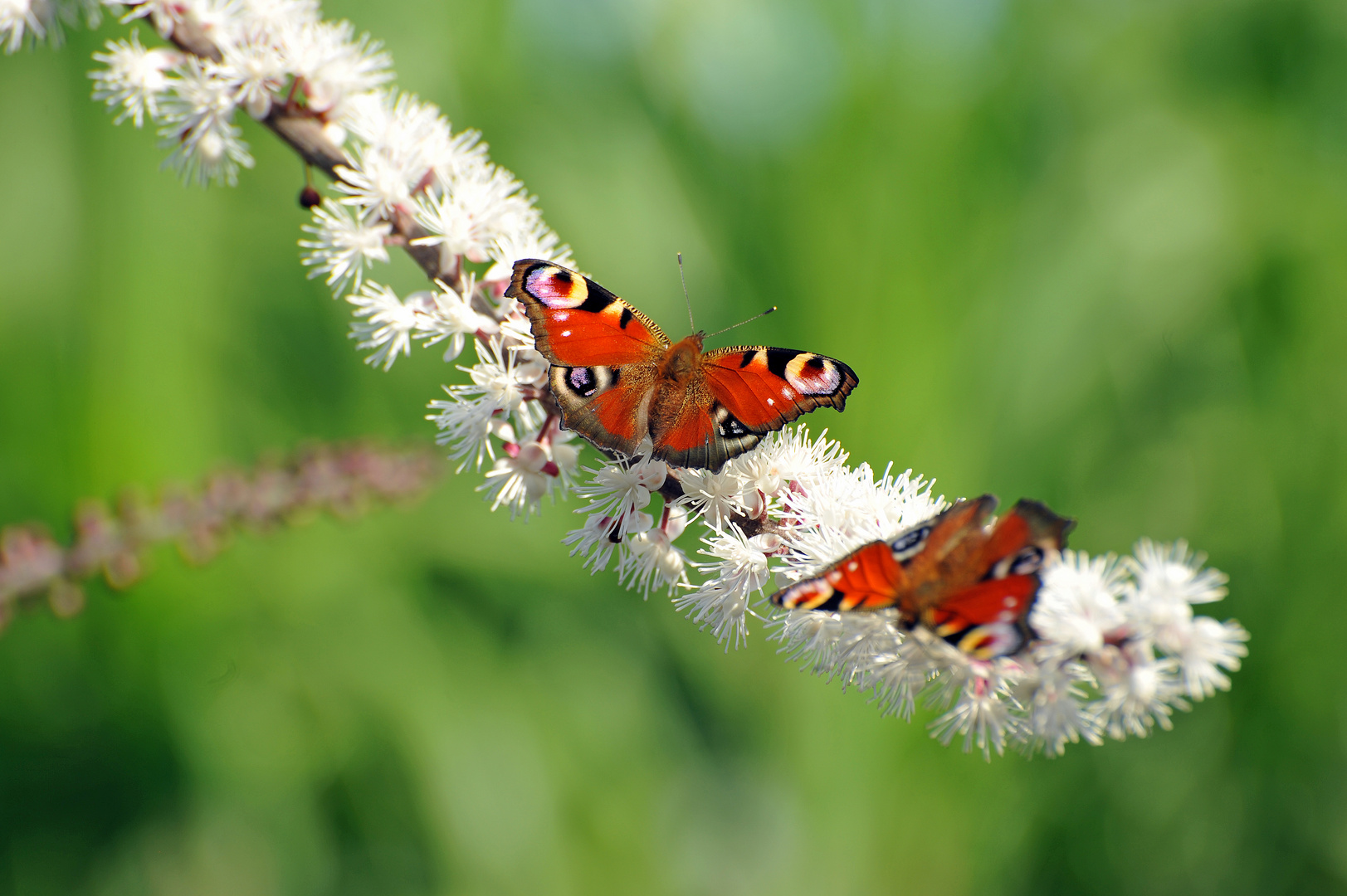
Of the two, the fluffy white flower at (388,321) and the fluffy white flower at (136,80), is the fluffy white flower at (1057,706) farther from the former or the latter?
the fluffy white flower at (136,80)

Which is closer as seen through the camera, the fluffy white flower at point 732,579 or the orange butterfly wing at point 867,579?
the orange butterfly wing at point 867,579

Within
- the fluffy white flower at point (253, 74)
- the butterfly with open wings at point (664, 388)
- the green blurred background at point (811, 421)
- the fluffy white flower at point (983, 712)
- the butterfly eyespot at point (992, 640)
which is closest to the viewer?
the butterfly eyespot at point (992, 640)

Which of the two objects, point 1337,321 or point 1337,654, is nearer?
point 1337,654

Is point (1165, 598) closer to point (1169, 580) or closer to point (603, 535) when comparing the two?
point (1169, 580)

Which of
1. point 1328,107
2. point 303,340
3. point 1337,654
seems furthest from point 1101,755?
point 303,340

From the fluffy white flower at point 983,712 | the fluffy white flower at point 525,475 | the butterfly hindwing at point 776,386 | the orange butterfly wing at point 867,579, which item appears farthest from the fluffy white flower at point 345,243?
the fluffy white flower at point 983,712

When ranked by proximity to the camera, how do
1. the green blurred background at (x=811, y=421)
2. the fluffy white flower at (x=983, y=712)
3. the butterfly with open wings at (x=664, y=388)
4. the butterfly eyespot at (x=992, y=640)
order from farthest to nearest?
1. the green blurred background at (x=811, y=421)
2. the butterfly with open wings at (x=664, y=388)
3. the fluffy white flower at (x=983, y=712)
4. the butterfly eyespot at (x=992, y=640)

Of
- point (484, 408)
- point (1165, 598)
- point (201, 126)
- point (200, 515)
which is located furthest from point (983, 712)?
point (201, 126)

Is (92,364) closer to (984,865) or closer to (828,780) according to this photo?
(828,780)
